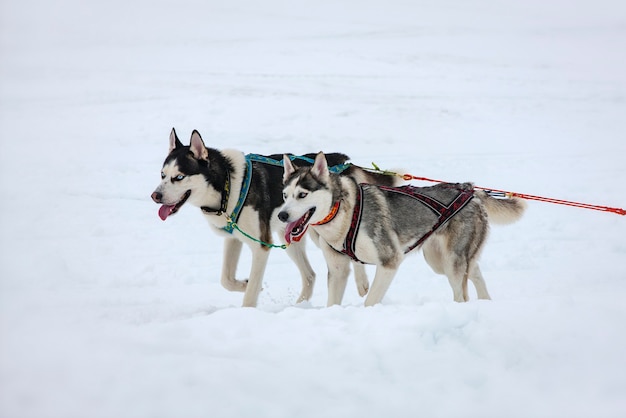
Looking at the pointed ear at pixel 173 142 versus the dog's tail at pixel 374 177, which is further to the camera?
the dog's tail at pixel 374 177

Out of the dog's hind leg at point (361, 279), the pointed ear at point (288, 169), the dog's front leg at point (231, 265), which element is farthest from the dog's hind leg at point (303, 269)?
the pointed ear at point (288, 169)

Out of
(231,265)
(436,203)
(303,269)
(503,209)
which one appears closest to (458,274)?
(436,203)

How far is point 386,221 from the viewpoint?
467cm

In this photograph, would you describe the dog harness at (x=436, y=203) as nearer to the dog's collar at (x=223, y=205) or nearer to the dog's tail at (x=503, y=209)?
the dog's tail at (x=503, y=209)

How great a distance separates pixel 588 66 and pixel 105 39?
1248 cm

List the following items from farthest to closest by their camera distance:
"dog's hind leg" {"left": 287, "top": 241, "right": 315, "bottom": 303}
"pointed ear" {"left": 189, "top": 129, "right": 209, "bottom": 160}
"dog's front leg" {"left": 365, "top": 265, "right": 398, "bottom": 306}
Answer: "dog's hind leg" {"left": 287, "top": 241, "right": 315, "bottom": 303} < "pointed ear" {"left": 189, "top": 129, "right": 209, "bottom": 160} < "dog's front leg" {"left": 365, "top": 265, "right": 398, "bottom": 306}

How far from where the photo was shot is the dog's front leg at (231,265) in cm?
524

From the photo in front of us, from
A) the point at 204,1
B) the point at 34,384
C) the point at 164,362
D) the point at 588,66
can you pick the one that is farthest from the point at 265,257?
the point at 204,1

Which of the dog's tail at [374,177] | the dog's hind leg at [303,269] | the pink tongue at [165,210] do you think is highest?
the dog's tail at [374,177]

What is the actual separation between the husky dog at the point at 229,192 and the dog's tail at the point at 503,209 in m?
1.55

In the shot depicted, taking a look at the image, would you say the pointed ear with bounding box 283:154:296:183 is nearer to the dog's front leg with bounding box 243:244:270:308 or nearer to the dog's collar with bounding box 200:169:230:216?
the dog's collar with bounding box 200:169:230:216

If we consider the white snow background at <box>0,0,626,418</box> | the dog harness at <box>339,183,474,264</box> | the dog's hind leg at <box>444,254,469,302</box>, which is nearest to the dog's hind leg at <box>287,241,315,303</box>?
the white snow background at <box>0,0,626,418</box>

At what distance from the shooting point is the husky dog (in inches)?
187

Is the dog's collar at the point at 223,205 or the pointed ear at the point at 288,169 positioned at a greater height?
the pointed ear at the point at 288,169
